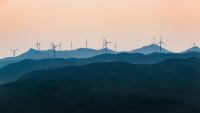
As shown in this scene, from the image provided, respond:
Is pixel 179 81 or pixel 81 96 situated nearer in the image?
pixel 81 96

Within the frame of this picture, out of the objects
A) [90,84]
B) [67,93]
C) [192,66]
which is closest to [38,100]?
[67,93]

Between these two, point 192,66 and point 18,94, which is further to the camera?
point 192,66

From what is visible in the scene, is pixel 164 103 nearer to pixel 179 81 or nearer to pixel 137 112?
pixel 137 112

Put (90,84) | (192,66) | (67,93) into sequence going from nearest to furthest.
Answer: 1. (67,93)
2. (90,84)
3. (192,66)

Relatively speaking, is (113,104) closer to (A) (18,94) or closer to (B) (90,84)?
(B) (90,84)

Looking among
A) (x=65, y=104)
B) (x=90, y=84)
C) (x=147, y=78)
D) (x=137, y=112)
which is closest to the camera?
(x=137, y=112)

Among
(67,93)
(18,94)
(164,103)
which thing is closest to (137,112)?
(164,103)
